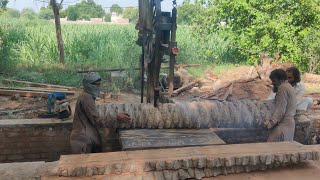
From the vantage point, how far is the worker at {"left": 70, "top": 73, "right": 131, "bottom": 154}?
4562 mm

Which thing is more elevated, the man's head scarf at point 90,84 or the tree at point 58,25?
the tree at point 58,25

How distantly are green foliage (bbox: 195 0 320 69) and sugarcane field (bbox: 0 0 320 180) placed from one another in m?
0.04

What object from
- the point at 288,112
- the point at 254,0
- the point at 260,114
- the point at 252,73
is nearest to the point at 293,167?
the point at 288,112

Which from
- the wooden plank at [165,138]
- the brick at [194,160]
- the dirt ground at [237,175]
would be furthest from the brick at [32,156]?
the brick at [194,160]

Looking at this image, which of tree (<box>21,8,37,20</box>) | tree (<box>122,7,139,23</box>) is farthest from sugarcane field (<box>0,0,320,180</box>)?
tree (<box>122,7,139,23</box>)

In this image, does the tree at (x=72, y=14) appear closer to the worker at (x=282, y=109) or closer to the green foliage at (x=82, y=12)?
the green foliage at (x=82, y=12)

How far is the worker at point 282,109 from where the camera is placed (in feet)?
15.8

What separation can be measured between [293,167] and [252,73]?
7878 millimetres

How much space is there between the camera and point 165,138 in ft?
14.6

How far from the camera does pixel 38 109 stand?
25.6 feet

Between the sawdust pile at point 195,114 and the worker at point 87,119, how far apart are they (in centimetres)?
16

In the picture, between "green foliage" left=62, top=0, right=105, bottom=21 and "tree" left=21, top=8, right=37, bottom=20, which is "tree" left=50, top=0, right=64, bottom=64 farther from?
"green foliage" left=62, top=0, right=105, bottom=21

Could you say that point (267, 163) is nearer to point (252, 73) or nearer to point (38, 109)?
point (38, 109)

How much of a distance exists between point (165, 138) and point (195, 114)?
0.78 meters
